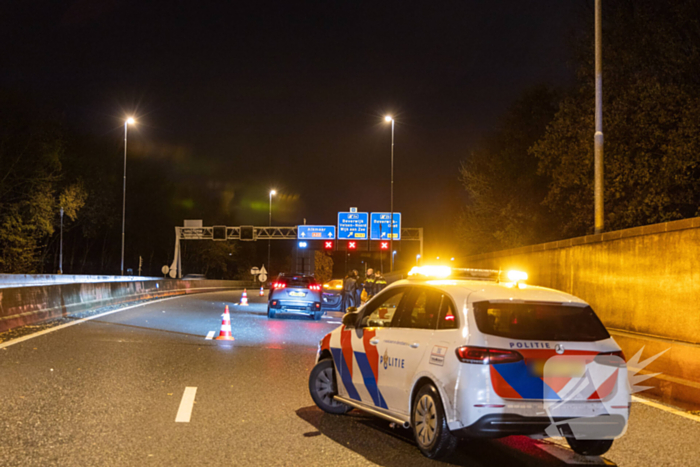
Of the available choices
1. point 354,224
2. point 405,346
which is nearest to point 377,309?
→ point 405,346

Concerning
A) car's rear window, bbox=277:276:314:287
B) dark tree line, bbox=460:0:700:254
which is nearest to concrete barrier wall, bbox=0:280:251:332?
car's rear window, bbox=277:276:314:287

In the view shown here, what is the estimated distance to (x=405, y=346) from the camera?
672cm

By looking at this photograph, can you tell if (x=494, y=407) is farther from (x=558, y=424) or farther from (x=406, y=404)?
(x=406, y=404)

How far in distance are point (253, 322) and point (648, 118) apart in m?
13.2

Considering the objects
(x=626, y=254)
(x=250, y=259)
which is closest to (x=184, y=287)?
(x=626, y=254)

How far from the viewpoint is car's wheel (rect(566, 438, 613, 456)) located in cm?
629

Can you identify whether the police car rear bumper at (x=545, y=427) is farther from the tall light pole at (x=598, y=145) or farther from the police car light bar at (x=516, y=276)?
the tall light pole at (x=598, y=145)

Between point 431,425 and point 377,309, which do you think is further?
point 377,309

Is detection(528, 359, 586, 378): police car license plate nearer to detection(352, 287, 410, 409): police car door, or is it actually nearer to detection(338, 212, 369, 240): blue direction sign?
detection(352, 287, 410, 409): police car door

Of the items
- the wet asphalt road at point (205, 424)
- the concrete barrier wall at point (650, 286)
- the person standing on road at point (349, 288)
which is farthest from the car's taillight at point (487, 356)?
the person standing on road at point (349, 288)

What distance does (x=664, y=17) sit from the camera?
2555 cm

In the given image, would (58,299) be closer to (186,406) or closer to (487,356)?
(186,406)

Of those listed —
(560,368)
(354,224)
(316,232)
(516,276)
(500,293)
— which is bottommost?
(560,368)

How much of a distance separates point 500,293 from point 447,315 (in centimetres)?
47
